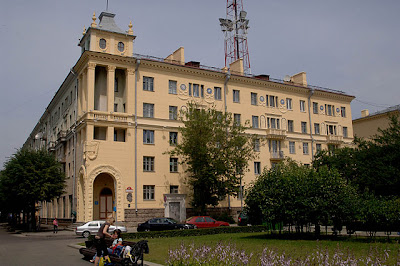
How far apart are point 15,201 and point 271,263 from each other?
38505 mm

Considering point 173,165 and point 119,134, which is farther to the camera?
point 173,165

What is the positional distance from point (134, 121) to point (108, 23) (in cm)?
1089

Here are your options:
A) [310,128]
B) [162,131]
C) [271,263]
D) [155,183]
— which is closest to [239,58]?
[310,128]

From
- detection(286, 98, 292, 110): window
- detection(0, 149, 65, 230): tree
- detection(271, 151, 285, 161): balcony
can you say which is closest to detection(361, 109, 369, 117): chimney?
detection(286, 98, 292, 110): window

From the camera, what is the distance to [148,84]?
130 ft

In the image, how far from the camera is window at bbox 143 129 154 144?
38.3 metres

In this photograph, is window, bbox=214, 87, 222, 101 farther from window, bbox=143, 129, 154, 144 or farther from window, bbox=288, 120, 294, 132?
window, bbox=288, 120, 294, 132

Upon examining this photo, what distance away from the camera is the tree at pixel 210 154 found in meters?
36.2

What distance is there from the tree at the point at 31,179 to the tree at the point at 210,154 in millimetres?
12319

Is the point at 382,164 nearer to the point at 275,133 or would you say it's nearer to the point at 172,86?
the point at 275,133

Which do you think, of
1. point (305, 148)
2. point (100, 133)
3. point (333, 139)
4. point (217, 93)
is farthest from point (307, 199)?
point (333, 139)

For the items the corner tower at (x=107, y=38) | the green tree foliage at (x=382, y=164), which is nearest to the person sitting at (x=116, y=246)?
the green tree foliage at (x=382, y=164)

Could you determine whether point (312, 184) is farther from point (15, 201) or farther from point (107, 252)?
point (15, 201)

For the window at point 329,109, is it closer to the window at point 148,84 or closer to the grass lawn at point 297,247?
the window at point 148,84
